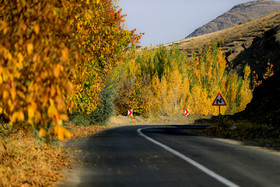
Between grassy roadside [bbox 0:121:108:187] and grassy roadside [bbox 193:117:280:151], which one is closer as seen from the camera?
grassy roadside [bbox 0:121:108:187]

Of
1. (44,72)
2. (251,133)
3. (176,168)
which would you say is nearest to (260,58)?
(251,133)

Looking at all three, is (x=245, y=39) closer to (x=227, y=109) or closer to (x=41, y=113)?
(x=227, y=109)

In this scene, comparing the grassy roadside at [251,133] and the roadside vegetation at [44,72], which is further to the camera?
the grassy roadside at [251,133]

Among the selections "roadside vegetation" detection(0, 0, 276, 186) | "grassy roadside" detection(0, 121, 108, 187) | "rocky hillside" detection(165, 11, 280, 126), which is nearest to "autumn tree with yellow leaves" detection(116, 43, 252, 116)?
"rocky hillside" detection(165, 11, 280, 126)

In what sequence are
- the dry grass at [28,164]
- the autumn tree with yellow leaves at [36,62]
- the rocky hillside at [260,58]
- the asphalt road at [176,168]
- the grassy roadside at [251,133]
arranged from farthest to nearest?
1. the rocky hillside at [260,58]
2. the grassy roadside at [251,133]
3. the asphalt road at [176,168]
4. the dry grass at [28,164]
5. the autumn tree with yellow leaves at [36,62]

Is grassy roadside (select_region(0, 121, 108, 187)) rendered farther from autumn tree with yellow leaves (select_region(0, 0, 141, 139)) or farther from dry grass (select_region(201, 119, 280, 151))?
dry grass (select_region(201, 119, 280, 151))

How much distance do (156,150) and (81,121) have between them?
18.2 m

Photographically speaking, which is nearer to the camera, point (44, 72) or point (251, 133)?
point (44, 72)

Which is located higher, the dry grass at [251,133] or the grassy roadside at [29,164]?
the grassy roadside at [29,164]

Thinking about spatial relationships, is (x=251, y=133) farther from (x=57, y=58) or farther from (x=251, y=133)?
(x=57, y=58)

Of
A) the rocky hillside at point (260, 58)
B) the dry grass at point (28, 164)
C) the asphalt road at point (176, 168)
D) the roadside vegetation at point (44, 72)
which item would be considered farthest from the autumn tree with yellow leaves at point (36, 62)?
the rocky hillside at point (260, 58)

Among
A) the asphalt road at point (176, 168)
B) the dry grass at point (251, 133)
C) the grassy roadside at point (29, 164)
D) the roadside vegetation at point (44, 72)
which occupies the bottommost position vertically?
the dry grass at point (251, 133)

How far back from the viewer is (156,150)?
13000 mm

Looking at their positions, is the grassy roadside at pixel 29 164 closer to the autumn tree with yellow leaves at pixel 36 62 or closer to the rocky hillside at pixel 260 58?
the autumn tree with yellow leaves at pixel 36 62
